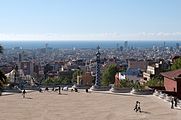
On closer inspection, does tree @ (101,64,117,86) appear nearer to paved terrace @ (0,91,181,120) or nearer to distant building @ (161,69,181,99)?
distant building @ (161,69,181,99)

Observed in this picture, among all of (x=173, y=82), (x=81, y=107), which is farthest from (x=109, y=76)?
(x=81, y=107)

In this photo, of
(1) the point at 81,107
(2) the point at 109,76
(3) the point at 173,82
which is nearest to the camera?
(1) the point at 81,107

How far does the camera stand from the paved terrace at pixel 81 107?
4012 centimetres

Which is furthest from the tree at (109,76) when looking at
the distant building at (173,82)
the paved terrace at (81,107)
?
the paved terrace at (81,107)

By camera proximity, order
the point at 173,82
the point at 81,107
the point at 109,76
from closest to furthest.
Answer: the point at 81,107 < the point at 173,82 < the point at 109,76

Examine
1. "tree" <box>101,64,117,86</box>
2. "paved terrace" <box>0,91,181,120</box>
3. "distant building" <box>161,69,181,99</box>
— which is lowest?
"tree" <box>101,64,117,86</box>

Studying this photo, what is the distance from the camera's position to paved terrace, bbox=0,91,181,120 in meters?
40.1

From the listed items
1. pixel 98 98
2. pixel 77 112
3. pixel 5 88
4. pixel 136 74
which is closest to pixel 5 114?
pixel 77 112

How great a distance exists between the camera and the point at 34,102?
50250 millimetres

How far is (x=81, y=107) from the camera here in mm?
46031

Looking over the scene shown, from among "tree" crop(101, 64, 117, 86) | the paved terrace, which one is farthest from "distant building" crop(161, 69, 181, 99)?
"tree" crop(101, 64, 117, 86)

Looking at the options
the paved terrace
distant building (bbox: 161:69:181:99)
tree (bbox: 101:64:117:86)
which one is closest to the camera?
the paved terrace

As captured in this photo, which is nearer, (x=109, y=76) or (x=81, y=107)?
(x=81, y=107)

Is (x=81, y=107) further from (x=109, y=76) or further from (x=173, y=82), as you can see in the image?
(x=109, y=76)
